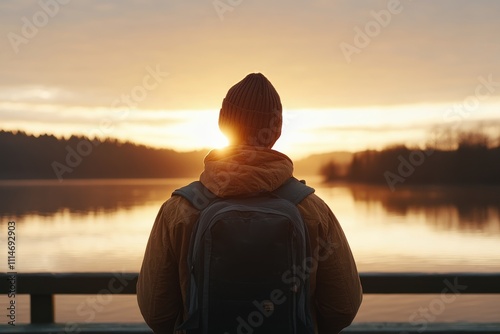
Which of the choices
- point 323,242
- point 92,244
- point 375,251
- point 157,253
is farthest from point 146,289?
point 92,244

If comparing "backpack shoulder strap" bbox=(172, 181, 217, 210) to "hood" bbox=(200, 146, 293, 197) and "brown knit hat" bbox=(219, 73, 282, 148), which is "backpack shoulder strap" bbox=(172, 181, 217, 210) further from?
"brown knit hat" bbox=(219, 73, 282, 148)

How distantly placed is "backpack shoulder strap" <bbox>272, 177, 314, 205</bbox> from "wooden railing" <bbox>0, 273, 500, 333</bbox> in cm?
223

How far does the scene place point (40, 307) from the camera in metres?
5.24

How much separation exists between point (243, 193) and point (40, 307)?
9.65 ft

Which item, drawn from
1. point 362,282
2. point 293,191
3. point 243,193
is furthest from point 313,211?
point 362,282

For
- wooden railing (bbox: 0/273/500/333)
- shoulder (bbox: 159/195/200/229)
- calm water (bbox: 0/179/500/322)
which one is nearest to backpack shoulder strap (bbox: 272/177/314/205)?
shoulder (bbox: 159/195/200/229)

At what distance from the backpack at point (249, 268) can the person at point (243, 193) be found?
0.23 ft

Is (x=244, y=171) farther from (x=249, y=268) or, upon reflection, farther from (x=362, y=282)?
(x=362, y=282)

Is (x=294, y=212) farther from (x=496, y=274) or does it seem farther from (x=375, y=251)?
(x=375, y=251)

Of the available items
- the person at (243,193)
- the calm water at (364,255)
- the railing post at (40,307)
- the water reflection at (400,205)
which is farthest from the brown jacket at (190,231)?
the water reflection at (400,205)

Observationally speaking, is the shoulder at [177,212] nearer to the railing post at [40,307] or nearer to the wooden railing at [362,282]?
the wooden railing at [362,282]

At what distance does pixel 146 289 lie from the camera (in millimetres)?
2961

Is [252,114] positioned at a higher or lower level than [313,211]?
higher

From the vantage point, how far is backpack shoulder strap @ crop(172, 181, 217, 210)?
2.85m
